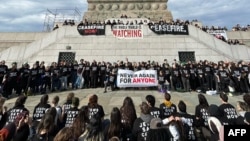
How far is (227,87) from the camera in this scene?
15359 millimetres

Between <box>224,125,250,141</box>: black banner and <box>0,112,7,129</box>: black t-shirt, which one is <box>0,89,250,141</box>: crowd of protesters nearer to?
<box>0,112,7,129</box>: black t-shirt

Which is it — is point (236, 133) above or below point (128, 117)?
above

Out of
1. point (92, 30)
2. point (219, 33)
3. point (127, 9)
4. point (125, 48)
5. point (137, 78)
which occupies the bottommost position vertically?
point (137, 78)

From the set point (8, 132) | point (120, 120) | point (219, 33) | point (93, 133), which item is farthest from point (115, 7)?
point (93, 133)

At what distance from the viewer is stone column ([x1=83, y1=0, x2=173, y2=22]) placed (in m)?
39.1

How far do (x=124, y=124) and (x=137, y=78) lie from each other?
10072 mm

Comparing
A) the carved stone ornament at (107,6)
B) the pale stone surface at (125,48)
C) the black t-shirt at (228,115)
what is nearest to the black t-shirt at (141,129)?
the black t-shirt at (228,115)

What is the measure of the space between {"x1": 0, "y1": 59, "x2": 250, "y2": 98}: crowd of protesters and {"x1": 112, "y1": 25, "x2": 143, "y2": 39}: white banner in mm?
8267

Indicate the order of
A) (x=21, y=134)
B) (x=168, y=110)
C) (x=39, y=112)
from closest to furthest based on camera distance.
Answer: (x=21, y=134) → (x=168, y=110) → (x=39, y=112)

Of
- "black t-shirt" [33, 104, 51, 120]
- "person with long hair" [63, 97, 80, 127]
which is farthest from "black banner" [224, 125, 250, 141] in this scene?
"black t-shirt" [33, 104, 51, 120]

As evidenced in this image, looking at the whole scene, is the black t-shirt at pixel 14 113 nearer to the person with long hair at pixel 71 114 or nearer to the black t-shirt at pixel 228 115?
the person with long hair at pixel 71 114

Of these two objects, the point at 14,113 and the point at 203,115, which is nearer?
the point at 14,113

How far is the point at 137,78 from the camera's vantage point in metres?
15.3

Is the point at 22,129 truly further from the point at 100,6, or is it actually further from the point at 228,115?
the point at 100,6
